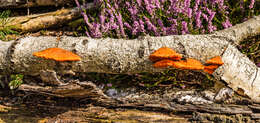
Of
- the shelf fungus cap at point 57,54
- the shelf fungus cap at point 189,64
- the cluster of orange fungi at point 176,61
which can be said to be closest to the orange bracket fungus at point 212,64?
the cluster of orange fungi at point 176,61

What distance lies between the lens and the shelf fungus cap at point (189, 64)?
2.03m

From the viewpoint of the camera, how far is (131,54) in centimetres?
228

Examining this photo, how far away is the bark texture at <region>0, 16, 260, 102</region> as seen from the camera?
2.24m

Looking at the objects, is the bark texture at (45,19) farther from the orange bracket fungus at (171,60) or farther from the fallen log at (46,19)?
the orange bracket fungus at (171,60)

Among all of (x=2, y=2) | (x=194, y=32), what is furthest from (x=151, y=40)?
(x=2, y=2)

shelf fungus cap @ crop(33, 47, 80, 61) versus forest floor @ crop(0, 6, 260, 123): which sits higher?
shelf fungus cap @ crop(33, 47, 80, 61)

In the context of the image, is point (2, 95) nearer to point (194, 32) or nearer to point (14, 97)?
point (14, 97)

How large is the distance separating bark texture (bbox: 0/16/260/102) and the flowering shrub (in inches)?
17.9

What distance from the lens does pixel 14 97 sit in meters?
3.11

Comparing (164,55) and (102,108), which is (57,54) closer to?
(102,108)

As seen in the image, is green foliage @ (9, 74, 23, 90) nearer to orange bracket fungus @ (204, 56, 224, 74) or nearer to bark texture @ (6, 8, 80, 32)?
bark texture @ (6, 8, 80, 32)

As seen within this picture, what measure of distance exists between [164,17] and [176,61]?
1112mm

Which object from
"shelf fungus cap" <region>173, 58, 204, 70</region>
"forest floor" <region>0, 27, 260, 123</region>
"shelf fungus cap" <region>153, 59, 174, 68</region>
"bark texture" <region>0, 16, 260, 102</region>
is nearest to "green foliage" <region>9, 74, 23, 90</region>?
"forest floor" <region>0, 27, 260, 123</region>

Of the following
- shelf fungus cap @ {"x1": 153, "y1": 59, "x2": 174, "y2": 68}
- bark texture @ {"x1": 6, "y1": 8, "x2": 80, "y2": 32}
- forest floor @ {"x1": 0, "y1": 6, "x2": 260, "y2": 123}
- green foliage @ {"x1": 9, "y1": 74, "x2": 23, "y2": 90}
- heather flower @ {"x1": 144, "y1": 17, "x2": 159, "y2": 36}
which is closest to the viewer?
shelf fungus cap @ {"x1": 153, "y1": 59, "x2": 174, "y2": 68}
